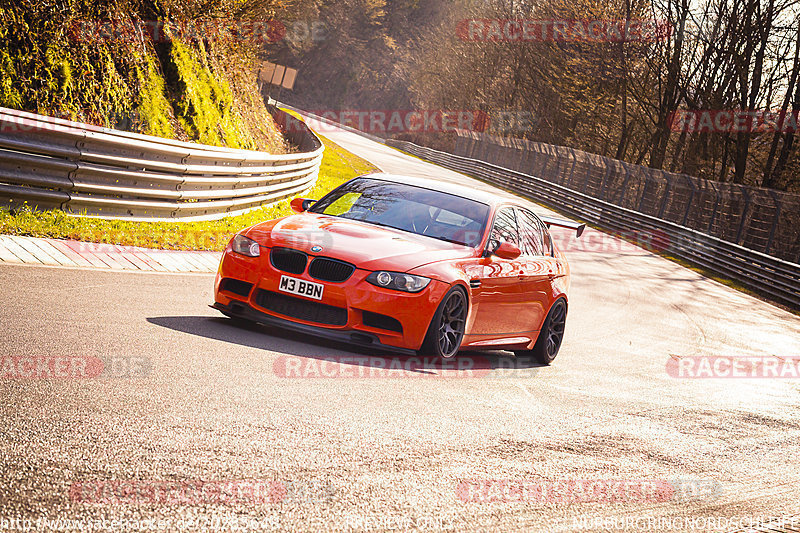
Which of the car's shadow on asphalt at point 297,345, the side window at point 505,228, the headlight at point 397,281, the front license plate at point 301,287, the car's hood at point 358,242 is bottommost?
the car's shadow on asphalt at point 297,345

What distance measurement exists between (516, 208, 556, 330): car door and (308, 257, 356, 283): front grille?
2203 millimetres

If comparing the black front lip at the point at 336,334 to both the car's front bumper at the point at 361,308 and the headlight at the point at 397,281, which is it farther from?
the headlight at the point at 397,281

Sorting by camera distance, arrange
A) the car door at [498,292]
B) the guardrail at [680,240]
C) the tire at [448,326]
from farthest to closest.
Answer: the guardrail at [680,240], the car door at [498,292], the tire at [448,326]

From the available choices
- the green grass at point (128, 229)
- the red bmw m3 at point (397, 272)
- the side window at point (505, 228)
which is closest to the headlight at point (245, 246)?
the red bmw m3 at point (397, 272)

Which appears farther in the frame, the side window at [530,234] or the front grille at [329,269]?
the side window at [530,234]

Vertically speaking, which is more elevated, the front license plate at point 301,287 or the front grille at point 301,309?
the front license plate at point 301,287

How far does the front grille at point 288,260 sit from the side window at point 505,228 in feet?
6.71

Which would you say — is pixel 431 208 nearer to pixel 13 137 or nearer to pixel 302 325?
pixel 302 325

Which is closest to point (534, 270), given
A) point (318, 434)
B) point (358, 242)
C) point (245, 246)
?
point (358, 242)

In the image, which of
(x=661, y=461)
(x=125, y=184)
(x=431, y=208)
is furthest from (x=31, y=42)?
(x=661, y=461)

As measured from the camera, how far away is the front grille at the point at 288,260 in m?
7.20

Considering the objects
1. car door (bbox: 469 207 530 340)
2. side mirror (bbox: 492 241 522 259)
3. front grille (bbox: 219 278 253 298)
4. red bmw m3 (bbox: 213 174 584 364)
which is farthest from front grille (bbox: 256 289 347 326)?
side mirror (bbox: 492 241 522 259)

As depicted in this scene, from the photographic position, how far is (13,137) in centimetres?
987

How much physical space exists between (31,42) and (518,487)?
35.3 ft
